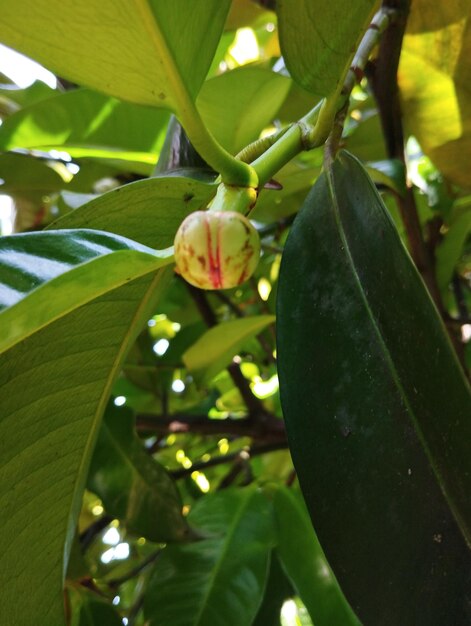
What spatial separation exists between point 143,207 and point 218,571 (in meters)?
0.35

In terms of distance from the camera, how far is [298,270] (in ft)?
1.47

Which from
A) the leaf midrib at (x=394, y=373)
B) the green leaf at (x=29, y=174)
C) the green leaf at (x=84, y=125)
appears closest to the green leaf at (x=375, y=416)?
the leaf midrib at (x=394, y=373)

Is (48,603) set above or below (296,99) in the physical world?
below

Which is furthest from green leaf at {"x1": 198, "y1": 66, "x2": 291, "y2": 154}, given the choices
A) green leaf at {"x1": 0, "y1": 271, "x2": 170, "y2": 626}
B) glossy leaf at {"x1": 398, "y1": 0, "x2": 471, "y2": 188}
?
green leaf at {"x1": 0, "y1": 271, "x2": 170, "y2": 626}

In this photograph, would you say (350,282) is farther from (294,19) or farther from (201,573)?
(201,573)

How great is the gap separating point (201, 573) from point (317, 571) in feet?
0.36

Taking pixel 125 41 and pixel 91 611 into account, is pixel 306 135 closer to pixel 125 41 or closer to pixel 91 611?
pixel 125 41

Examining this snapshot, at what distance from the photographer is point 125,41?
0.37 m

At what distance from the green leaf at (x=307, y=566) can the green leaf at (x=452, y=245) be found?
29 cm

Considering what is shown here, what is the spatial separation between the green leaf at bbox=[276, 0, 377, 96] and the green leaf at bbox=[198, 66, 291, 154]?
18cm

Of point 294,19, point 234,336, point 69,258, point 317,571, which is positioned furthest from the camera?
point 234,336

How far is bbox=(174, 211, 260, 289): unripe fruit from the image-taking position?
1.06 ft

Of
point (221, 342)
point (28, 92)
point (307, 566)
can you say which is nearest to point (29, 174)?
point (28, 92)

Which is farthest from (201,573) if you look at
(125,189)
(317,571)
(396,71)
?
(396,71)
